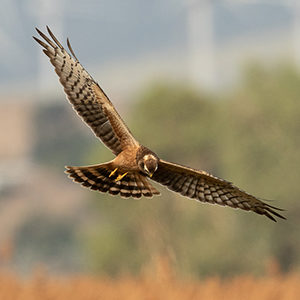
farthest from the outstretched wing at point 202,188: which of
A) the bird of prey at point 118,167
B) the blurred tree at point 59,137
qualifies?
the blurred tree at point 59,137

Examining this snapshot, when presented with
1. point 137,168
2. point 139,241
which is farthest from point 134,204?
point 137,168

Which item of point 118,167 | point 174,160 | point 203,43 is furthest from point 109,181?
point 203,43

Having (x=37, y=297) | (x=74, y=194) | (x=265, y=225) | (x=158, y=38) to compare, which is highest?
(x=158, y=38)

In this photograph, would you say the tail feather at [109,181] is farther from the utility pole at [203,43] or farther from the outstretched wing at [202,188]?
the utility pole at [203,43]

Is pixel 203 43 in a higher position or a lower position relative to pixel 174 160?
higher

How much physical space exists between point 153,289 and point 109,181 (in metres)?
2.13

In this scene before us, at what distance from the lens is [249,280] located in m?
11.0

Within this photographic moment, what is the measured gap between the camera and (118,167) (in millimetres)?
8305

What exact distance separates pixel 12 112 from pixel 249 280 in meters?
120

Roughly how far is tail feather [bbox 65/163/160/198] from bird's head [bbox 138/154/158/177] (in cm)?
40

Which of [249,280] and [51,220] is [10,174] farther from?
[249,280]

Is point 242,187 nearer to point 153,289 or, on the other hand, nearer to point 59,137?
point 153,289

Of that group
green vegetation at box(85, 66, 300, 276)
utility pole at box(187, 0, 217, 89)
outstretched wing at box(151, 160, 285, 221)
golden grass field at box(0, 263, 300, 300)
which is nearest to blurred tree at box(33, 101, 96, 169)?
utility pole at box(187, 0, 217, 89)

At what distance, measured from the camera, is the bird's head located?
7.93 meters
